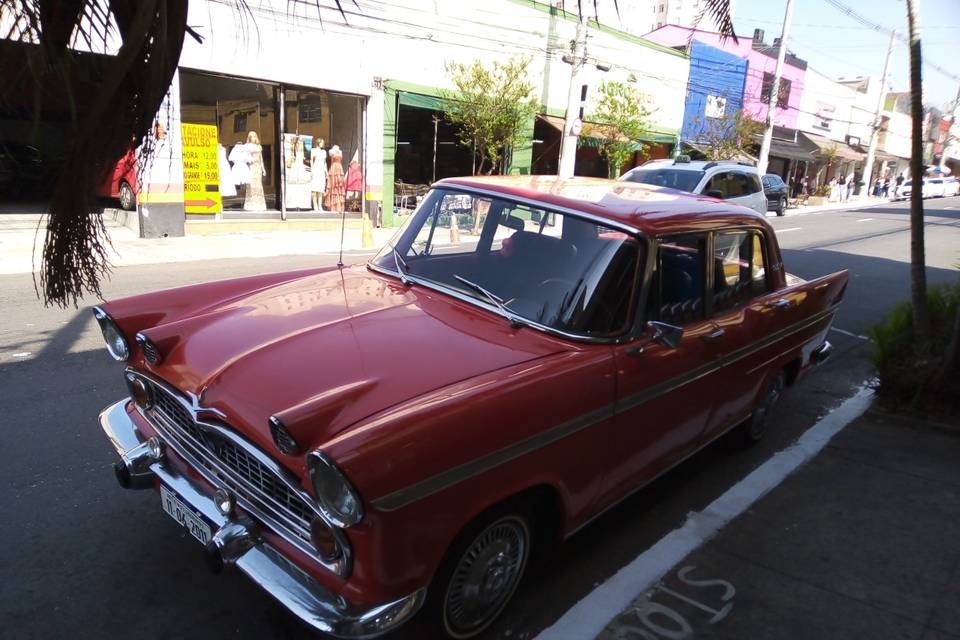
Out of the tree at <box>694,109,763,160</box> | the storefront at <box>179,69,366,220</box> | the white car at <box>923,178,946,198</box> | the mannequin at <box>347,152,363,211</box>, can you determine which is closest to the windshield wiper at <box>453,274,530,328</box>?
the storefront at <box>179,69,366,220</box>

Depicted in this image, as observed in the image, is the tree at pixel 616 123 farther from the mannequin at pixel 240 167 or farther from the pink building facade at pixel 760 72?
the mannequin at pixel 240 167

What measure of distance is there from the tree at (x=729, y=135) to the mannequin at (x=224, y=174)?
18673mm

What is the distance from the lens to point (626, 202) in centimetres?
345

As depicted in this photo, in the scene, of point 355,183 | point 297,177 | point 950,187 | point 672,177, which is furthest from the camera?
point 950,187

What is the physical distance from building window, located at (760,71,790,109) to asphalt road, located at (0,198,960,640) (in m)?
28.9

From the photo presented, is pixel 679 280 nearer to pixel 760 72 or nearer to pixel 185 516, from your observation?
pixel 185 516

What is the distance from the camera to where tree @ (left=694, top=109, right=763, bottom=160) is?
25.4 m

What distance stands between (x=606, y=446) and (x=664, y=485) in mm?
1378

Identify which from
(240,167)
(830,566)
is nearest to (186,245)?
(240,167)

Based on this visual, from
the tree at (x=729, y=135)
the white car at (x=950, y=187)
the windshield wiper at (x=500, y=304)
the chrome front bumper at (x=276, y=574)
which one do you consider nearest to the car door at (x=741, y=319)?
the windshield wiper at (x=500, y=304)

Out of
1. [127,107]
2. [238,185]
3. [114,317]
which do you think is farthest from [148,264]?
[127,107]

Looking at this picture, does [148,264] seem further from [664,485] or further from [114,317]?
[664,485]

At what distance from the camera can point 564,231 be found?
10.5 feet

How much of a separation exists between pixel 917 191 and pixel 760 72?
31547mm
